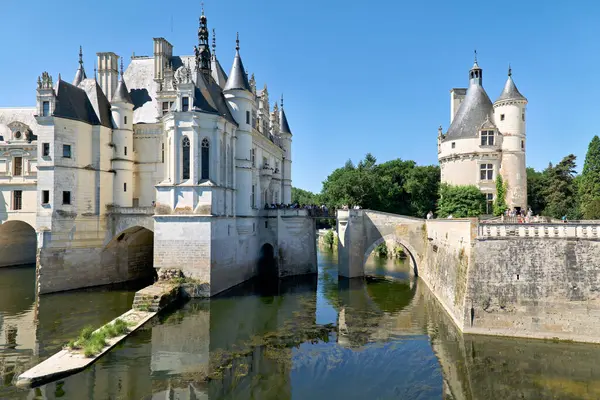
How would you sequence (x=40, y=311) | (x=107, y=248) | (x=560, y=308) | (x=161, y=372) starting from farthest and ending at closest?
(x=107, y=248) < (x=40, y=311) < (x=560, y=308) < (x=161, y=372)

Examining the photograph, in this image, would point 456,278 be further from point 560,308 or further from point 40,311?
point 40,311

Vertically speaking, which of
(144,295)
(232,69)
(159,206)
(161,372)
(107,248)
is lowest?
(161,372)

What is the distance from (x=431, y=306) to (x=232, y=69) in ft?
75.1

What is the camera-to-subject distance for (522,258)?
18703 millimetres

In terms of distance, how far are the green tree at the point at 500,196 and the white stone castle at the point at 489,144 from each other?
0.35 metres

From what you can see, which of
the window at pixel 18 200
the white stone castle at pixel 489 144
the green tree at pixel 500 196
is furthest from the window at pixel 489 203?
the window at pixel 18 200

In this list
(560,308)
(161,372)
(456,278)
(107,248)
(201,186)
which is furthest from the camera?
(107,248)

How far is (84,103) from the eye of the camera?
1182 inches

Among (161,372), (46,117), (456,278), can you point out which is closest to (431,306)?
(456,278)

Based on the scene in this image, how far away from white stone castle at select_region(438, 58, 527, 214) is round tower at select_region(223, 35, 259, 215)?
58.8 ft

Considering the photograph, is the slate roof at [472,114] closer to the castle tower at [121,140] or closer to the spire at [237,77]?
the spire at [237,77]

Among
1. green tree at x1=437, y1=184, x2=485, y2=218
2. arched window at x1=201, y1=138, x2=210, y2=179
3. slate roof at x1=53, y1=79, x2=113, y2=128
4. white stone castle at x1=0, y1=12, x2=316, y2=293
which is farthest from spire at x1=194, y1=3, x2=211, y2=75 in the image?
green tree at x1=437, y1=184, x2=485, y2=218

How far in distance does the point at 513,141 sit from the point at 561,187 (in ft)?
48.1

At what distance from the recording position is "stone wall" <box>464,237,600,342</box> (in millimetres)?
17562
